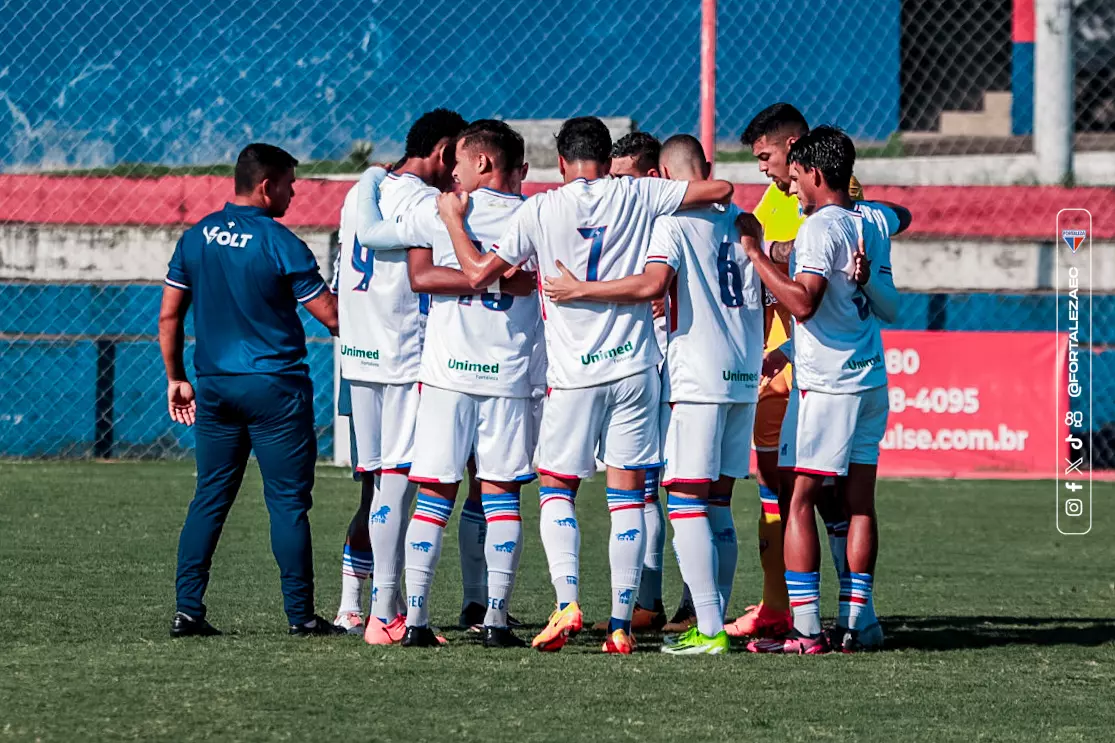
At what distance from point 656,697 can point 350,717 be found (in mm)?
1005

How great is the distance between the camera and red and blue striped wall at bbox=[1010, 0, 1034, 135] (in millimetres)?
16984

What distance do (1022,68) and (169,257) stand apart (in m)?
9.21

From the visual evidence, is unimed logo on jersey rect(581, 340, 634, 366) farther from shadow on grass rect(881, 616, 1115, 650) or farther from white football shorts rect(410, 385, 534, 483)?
shadow on grass rect(881, 616, 1115, 650)

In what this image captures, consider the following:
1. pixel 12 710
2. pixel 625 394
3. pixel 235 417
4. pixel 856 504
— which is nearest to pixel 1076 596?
pixel 856 504

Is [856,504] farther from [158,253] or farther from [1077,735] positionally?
[158,253]

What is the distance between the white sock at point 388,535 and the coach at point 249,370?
0.27m

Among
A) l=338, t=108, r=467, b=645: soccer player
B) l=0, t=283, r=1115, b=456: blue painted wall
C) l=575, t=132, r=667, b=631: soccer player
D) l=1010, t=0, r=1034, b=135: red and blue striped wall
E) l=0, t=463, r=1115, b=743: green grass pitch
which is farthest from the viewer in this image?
l=1010, t=0, r=1034, b=135: red and blue striped wall

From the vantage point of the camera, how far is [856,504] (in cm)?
644

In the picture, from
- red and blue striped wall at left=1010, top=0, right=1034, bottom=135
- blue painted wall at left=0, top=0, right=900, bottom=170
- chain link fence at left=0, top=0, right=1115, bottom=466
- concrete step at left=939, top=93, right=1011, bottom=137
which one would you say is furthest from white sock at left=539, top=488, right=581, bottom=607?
concrete step at left=939, top=93, right=1011, bottom=137

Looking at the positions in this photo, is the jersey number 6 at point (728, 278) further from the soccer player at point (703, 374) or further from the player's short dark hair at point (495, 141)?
the player's short dark hair at point (495, 141)

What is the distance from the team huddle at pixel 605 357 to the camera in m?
6.07

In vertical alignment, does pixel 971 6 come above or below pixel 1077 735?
above

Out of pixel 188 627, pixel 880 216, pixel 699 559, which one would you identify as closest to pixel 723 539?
pixel 699 559

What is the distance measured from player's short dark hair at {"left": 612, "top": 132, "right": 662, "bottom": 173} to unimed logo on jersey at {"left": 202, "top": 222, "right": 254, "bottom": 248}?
1.66 m
